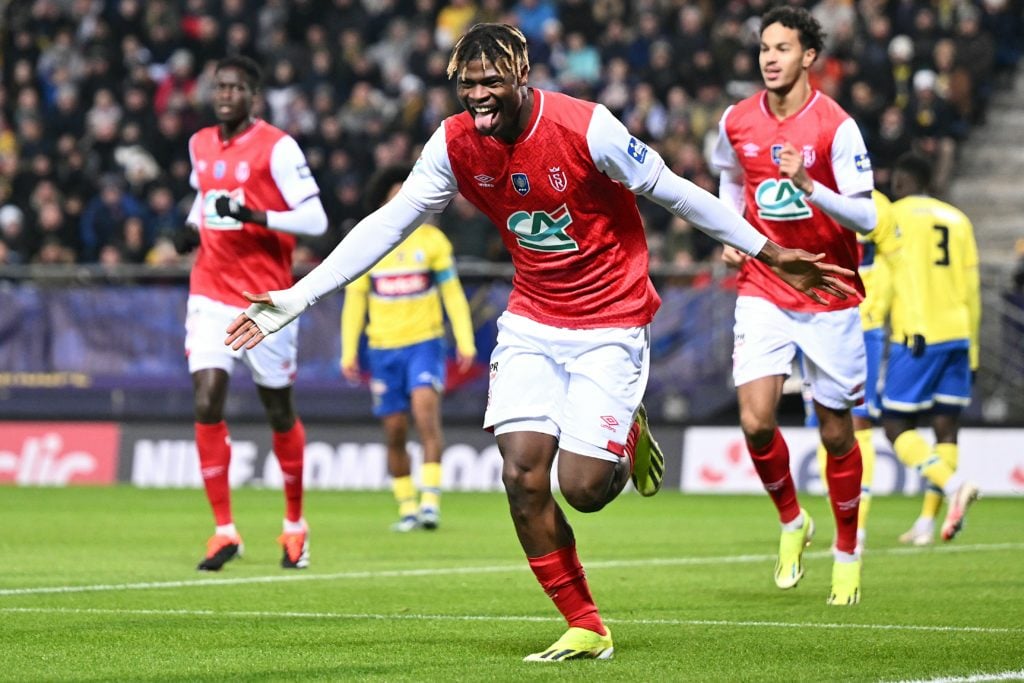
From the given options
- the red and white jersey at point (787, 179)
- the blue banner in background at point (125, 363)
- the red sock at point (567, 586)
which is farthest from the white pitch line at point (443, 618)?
the blue banner in background at point (125, 363)

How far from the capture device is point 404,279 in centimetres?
1407

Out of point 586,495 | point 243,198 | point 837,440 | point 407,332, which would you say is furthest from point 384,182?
point 586,495

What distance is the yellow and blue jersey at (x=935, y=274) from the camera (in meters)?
12.3

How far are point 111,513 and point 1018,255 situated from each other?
993cm

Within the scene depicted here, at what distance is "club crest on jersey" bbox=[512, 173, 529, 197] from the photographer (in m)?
6.54

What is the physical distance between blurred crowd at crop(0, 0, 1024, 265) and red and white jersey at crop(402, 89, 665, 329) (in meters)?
12.8

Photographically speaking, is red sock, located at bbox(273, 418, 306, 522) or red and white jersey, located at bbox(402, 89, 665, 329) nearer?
red and white jersey, located at bbox(402, 89, 665, 329)

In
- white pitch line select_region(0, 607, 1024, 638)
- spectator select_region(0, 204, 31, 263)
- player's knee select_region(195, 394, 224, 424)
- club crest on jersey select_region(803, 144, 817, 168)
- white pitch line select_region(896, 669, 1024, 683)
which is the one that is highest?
club crest on jersey select_region(803, 144, 817, 168)

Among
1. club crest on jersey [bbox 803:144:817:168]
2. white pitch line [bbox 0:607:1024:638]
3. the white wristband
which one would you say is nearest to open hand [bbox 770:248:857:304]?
white pitch line [bbox 0:607:1024:638]

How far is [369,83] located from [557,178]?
59.1 ft

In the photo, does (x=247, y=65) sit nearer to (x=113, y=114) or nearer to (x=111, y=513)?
(x=111, y=513)

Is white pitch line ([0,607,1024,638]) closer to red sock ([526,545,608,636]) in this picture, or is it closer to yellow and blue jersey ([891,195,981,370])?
red sock ([526,545,608,636])

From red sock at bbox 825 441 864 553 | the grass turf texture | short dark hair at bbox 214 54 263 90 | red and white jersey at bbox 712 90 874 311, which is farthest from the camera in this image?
short dark hair at bbox 214 54 263 90

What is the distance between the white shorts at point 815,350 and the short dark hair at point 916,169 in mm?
3740
